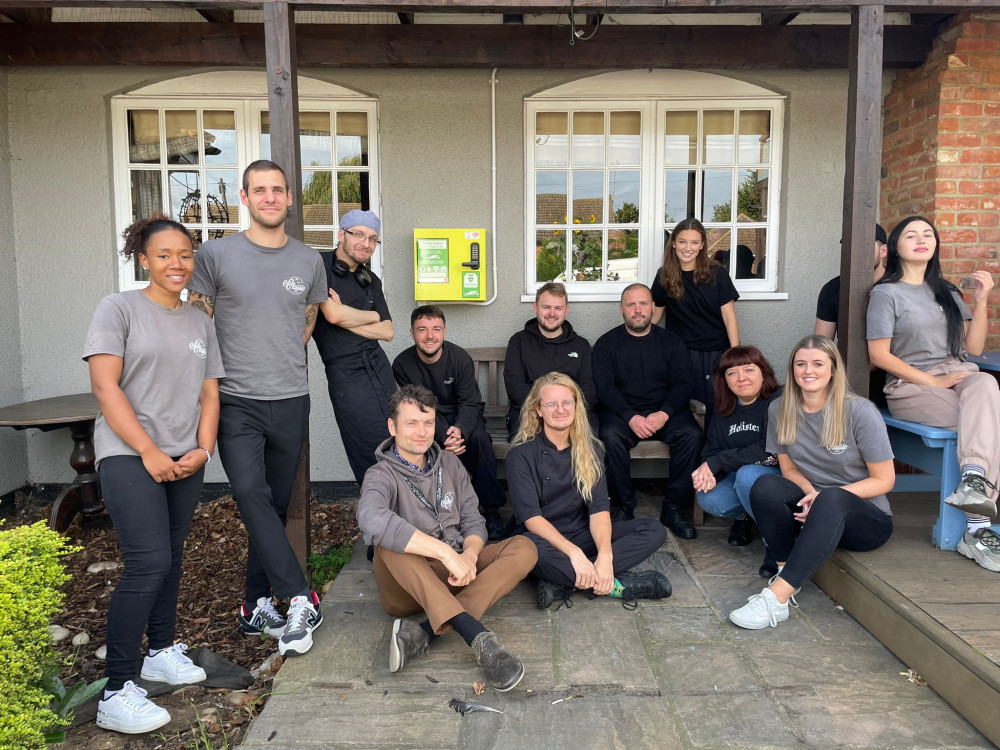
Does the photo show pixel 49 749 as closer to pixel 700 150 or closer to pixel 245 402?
pixel 245 402

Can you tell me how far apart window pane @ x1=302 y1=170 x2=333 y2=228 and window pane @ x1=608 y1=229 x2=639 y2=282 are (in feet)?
6.58

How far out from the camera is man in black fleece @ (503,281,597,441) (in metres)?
4.53

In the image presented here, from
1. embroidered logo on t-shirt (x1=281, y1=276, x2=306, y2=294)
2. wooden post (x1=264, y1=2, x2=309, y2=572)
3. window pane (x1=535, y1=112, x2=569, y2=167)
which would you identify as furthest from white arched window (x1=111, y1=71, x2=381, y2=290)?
embroidered logo on t-shirt (x1=281, y1=276, x2=306, y2=294)

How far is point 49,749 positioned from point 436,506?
1.53 metres

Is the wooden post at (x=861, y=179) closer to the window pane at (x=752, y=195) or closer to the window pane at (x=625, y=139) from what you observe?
the window pane at (x=752, y=195)

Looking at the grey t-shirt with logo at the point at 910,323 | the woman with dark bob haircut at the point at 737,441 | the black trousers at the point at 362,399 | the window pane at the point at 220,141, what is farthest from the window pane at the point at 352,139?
the grey t-shirt with logo at the point at 910,323

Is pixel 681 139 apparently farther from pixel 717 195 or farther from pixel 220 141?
pixel 220 141

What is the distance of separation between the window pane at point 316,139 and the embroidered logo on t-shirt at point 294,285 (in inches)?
91.5

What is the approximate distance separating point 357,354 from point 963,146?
12.8 feet

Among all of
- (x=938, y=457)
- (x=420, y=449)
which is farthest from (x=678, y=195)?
(x=420, y=449)

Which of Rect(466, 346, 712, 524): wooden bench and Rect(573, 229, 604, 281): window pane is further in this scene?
Rect(573, 229, 604, 281): window pane

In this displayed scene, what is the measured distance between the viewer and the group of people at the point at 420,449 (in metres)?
2.48

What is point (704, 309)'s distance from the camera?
4621mm

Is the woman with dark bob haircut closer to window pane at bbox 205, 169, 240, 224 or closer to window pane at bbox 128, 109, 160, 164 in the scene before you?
window pane at bbox 205, 169, 240, 224
